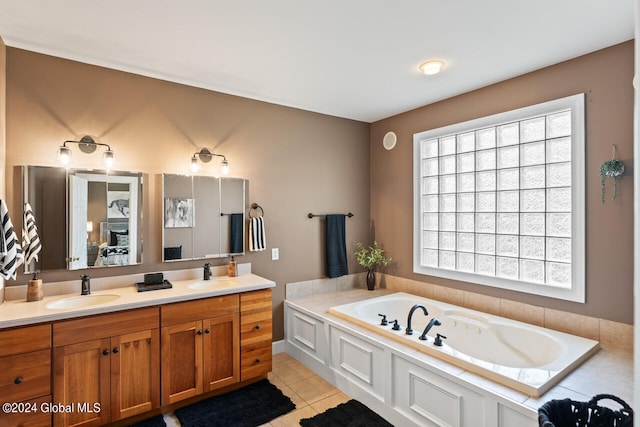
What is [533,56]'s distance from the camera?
99.6 inches

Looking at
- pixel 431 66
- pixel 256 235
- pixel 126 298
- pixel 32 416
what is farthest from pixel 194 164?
pixel 431 66

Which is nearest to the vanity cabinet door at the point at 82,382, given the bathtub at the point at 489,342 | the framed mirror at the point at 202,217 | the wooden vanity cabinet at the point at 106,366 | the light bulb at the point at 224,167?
the wooden vanity cabinet at the point at 106,366

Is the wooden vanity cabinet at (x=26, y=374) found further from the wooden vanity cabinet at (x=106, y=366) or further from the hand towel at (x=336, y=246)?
the hand towel at (x=336, y=246)

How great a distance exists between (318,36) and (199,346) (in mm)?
2373

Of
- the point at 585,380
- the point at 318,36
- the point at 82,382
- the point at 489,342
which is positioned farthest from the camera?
the point at 489,342

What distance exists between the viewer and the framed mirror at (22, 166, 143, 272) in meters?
2.45

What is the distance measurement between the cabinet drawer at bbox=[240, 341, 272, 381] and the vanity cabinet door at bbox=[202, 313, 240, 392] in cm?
5

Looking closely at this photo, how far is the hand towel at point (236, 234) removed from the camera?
3275 millimetres

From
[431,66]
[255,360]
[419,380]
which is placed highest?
[431,66]

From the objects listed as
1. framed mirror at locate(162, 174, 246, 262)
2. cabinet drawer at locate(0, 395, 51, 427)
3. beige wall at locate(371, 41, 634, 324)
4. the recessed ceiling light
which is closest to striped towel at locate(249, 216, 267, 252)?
framed mirror at locate(162, 174, 246, 262)

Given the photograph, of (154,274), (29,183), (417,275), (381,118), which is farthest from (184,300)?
(381,118)

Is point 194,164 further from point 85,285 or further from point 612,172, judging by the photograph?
point 612,172

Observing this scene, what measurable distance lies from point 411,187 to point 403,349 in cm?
194

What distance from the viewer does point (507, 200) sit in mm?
3045
